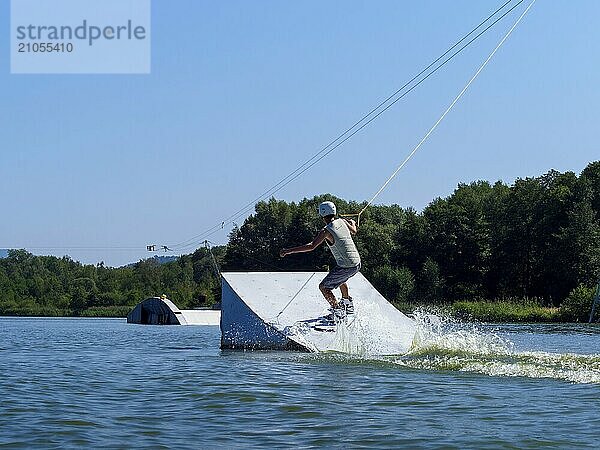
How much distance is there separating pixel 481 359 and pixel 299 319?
410 cm

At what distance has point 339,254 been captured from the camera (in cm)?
1486

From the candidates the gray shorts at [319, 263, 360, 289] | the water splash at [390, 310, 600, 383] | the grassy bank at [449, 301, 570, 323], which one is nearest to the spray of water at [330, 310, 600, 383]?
the water splash at [390, 310, 600, 383]

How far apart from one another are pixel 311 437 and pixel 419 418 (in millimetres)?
1249

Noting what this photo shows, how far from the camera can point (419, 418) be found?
26.5 feet

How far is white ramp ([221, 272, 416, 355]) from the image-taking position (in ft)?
48.2

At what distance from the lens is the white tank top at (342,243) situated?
14773 mm

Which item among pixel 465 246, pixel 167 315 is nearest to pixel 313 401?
pixel 167 315

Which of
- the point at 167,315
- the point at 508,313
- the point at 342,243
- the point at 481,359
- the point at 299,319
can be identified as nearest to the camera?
the point at 481,359

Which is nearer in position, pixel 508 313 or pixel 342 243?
pixel 342 243

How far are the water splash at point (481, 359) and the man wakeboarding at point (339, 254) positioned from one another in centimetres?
128

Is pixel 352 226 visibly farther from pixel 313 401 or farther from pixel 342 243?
pixel 313 401

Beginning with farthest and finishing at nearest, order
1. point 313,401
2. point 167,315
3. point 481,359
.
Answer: point 167,315
point 481,359
point 313,401

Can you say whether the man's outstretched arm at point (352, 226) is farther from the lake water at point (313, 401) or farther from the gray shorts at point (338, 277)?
the lake water at point (313, 401)

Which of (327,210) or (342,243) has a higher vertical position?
(327,210)
